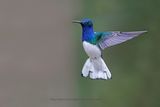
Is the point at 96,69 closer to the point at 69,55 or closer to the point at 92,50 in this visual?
the point at 92,50

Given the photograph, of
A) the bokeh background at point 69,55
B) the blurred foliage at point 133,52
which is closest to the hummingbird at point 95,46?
the bokeh background at point 69,55

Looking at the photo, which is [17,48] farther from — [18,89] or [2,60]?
[18,89]

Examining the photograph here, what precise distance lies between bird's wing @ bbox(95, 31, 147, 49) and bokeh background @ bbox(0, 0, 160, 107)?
0.20 meters

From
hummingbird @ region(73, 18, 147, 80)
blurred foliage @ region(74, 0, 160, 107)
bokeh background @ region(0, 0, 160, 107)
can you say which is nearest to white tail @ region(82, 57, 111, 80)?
hummingbird @ region(73, 18, 147, 80)

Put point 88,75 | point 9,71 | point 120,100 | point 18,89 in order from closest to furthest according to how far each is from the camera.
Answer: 1. point 88,75
2. point 120,100
3. point 18,89
4. point 9,71

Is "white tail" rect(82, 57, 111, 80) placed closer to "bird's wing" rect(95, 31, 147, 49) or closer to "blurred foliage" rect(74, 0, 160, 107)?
"bird's wing" rect(95, 31, 147, 49)

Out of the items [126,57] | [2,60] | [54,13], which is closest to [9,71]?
[2,60]

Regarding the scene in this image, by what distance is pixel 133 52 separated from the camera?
5.24 feet

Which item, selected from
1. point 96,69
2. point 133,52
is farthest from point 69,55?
point 96,69

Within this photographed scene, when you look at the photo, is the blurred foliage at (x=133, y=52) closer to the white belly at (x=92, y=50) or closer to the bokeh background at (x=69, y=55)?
the bokeh background at (x=69, y=55)

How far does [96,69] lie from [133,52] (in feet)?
2.06

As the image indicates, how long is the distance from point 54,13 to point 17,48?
0.76ft

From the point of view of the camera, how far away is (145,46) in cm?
161

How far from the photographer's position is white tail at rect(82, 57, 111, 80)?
0.98 metres
